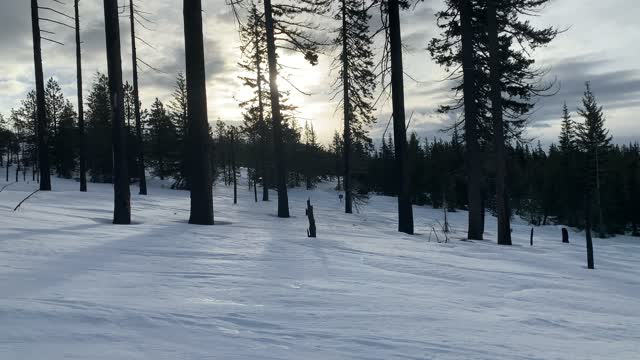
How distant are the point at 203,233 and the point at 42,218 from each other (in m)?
3.34

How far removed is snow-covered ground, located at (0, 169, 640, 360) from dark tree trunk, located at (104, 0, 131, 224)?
8.96ft

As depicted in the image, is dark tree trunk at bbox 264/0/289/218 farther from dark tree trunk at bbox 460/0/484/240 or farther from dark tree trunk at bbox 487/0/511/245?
dark tree trunk at bbox 487/0/511/245

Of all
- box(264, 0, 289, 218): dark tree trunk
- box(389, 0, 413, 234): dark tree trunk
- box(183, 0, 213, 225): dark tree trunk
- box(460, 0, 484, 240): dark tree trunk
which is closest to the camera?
Answer: box(183, 0, 213, 225): dark tree trunk

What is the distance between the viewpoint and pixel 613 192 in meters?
47.2

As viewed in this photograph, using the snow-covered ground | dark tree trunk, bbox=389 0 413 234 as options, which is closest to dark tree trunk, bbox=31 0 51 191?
the snow-covered ground

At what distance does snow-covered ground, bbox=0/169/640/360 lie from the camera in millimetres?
2973

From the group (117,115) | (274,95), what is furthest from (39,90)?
(117,115)

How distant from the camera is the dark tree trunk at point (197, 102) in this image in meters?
10.9

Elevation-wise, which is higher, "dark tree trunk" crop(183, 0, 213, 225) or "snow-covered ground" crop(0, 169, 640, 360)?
"dark tree trunk" crop(183, 0, 213, 225)

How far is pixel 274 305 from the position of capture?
405 cm

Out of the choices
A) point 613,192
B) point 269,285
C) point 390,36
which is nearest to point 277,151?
point 390,36

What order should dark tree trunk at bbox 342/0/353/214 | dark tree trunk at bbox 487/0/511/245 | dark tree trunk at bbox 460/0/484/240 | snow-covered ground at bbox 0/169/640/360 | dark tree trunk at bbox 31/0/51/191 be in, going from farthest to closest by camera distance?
dark tree trunk at bbox 342/0/353/214
dark tree trunk at bbox 31/0/51/191
dark tree trunk at bbox 460/0/484/240
dark tree trunk at bbox 487/0/511/245
snow-covered ground at bbox 0/169/640/360

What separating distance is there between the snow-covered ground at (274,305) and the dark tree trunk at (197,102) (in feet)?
11.5

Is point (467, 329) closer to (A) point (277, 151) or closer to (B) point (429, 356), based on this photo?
(B) point (429, 356)
